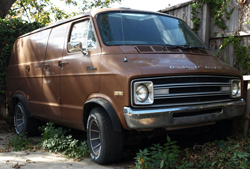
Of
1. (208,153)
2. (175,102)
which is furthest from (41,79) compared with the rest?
(208,153)

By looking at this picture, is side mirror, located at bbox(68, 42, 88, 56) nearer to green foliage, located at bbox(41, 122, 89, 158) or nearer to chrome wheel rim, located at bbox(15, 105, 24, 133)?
green foliage, located at bbox(41, 122, 89, 158)

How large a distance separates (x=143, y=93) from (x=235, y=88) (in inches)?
61.6

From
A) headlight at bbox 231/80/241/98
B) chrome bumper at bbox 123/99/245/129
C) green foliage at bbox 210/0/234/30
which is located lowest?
chrome bumper at bbox 123/99/245/129

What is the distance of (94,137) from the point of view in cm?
446

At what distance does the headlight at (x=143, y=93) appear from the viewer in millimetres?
3735

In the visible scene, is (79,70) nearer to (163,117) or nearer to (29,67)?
(163,117)

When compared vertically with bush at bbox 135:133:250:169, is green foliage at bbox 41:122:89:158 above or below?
below

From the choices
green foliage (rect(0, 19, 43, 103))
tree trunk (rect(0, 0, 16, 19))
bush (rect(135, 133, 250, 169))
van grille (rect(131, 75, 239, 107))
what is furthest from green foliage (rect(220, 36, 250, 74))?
tree trunk (rect(0, 0, 16, 19))

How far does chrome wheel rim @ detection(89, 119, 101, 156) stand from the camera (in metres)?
4.37

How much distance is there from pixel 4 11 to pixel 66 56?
17.9ft

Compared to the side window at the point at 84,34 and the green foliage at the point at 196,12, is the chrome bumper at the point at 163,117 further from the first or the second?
the green foliage at the point at 196,12

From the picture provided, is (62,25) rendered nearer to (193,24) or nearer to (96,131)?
(96,131)

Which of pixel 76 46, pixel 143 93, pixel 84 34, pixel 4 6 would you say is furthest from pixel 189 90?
pixel 4 6

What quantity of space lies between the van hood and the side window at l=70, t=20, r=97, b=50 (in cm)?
60
